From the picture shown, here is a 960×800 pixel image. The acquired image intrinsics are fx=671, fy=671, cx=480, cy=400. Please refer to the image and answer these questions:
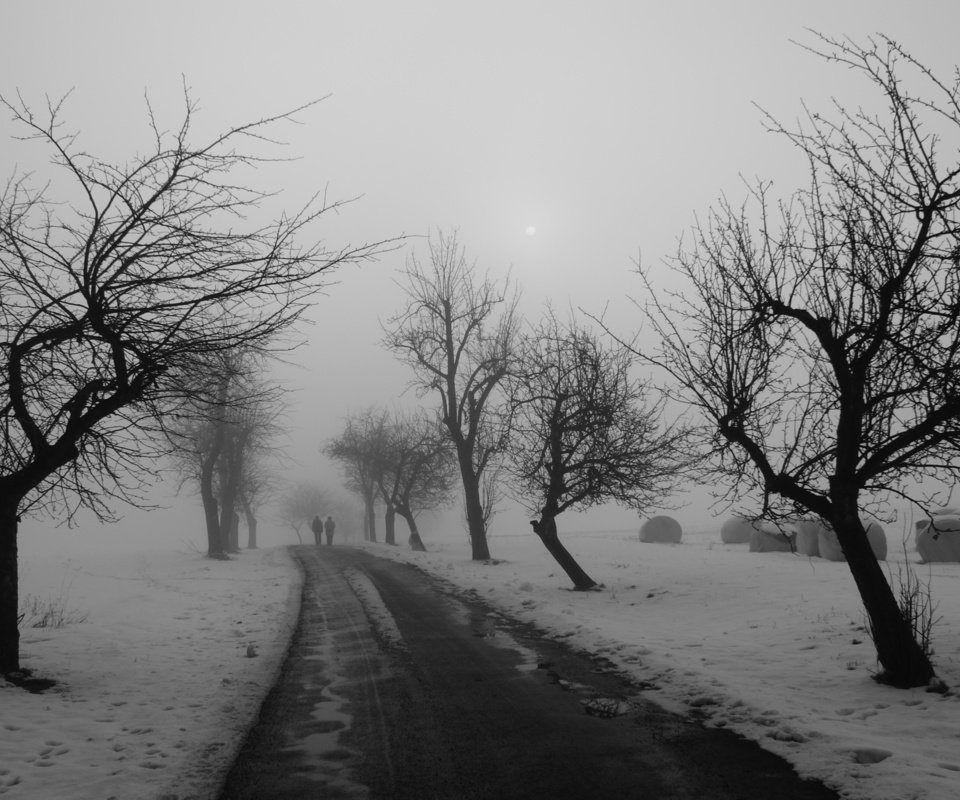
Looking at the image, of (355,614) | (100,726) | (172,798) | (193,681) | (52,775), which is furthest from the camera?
(355,614)

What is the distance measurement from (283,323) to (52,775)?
12.8ft

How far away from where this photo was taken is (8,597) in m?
6.95

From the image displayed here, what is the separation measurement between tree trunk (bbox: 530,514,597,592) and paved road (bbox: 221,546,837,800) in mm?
6239

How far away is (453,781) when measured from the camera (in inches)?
170

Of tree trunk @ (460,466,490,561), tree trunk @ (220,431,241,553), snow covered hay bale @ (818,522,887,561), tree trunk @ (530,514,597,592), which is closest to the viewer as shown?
tree trunk @ (530,514,597,592)

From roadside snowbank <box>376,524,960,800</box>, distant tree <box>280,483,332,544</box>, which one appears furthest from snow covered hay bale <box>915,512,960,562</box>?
distant tree <box>280,483,332,544</box>

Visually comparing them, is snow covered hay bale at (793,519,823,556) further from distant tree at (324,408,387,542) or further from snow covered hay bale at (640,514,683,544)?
distant tree at (324,408,387,542)

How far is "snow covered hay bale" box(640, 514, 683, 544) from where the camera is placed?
36.1 meters

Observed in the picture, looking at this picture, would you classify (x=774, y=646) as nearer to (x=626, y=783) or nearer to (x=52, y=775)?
(x=626, y=783)

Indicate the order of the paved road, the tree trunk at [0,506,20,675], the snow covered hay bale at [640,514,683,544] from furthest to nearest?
the snow covered hay bale at [640,514,683,544] < the tree trunk at [0,506,20,675] < the paved road

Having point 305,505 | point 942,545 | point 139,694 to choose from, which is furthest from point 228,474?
point 305,505

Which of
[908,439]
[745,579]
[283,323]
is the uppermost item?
[283,323]

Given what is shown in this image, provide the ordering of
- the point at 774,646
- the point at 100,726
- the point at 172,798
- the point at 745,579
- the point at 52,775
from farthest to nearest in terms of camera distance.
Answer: the point at 745,579 → the point at 774,646 → the point at 100,726 → the point at 52,775 → the point at 172,798

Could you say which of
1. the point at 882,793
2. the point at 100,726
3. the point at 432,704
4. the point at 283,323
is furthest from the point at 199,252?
the point at 882,793
